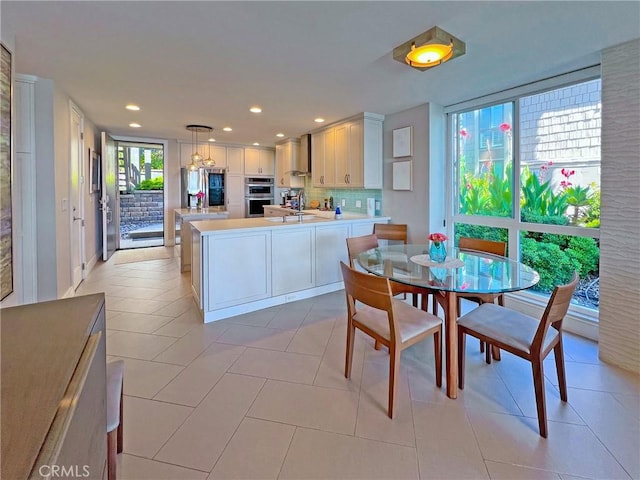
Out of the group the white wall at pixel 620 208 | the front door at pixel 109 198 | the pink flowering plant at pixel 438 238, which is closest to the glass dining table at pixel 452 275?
the pink flowering plant at pixel 438 238

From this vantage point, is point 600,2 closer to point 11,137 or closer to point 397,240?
point 397,240

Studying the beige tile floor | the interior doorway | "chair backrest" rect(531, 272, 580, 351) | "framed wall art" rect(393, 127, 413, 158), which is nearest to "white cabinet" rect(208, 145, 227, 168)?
the interior doorway

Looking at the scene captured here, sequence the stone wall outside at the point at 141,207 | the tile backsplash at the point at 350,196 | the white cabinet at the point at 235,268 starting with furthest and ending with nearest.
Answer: the stone wall outside at the point at 141,207 → the tile backsplash at the point at 350,196 → the white cabinet at the point at 235,268

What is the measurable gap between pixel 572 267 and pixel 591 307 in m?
0.39

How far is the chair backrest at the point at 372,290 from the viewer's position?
1.79 meters

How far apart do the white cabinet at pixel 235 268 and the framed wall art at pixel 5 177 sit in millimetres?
1386

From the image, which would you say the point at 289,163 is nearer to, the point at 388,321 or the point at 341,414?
the point at 388,321

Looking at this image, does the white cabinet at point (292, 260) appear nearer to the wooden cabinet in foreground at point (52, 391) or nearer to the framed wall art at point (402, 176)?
the framed wall art at point (402, 176)

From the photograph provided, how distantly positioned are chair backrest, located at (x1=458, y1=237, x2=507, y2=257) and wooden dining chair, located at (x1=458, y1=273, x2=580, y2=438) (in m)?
0.82

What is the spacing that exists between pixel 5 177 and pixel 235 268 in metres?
1.84

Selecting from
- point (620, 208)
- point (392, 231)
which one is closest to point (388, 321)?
point (620, 208)

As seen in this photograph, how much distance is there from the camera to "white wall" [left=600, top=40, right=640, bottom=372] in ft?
7.68

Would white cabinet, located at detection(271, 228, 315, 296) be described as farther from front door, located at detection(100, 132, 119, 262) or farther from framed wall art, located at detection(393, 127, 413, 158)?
front door, located at detection(100, 132, 119, 262)

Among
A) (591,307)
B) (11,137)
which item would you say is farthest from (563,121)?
(11,137)
